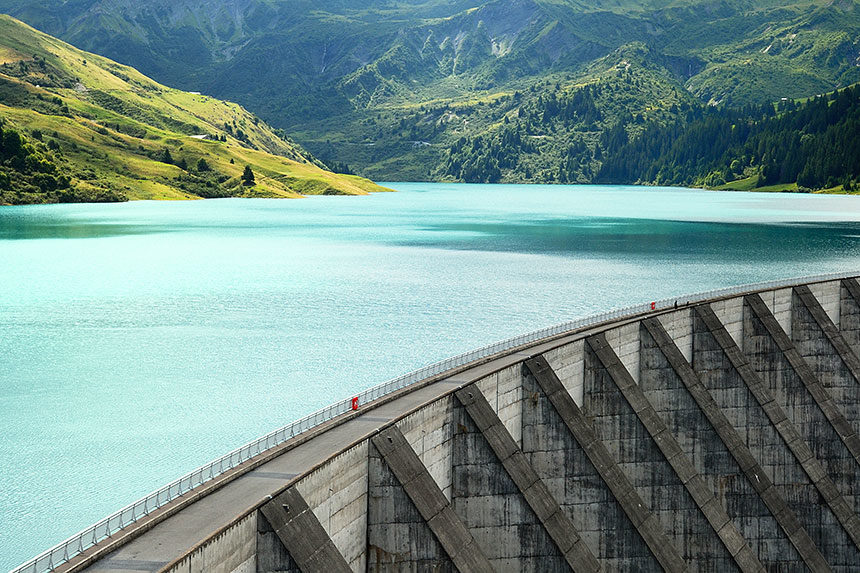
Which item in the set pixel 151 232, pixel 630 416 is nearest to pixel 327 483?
pixel 630 416

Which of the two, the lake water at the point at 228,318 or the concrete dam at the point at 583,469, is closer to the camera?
the concrete dam at the point at 583,469

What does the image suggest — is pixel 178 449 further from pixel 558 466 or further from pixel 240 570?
pixel 240 570

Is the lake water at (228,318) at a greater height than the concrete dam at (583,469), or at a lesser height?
greater

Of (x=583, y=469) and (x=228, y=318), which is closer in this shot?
(x=583, y=469)

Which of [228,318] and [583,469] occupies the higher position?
[228,318]
